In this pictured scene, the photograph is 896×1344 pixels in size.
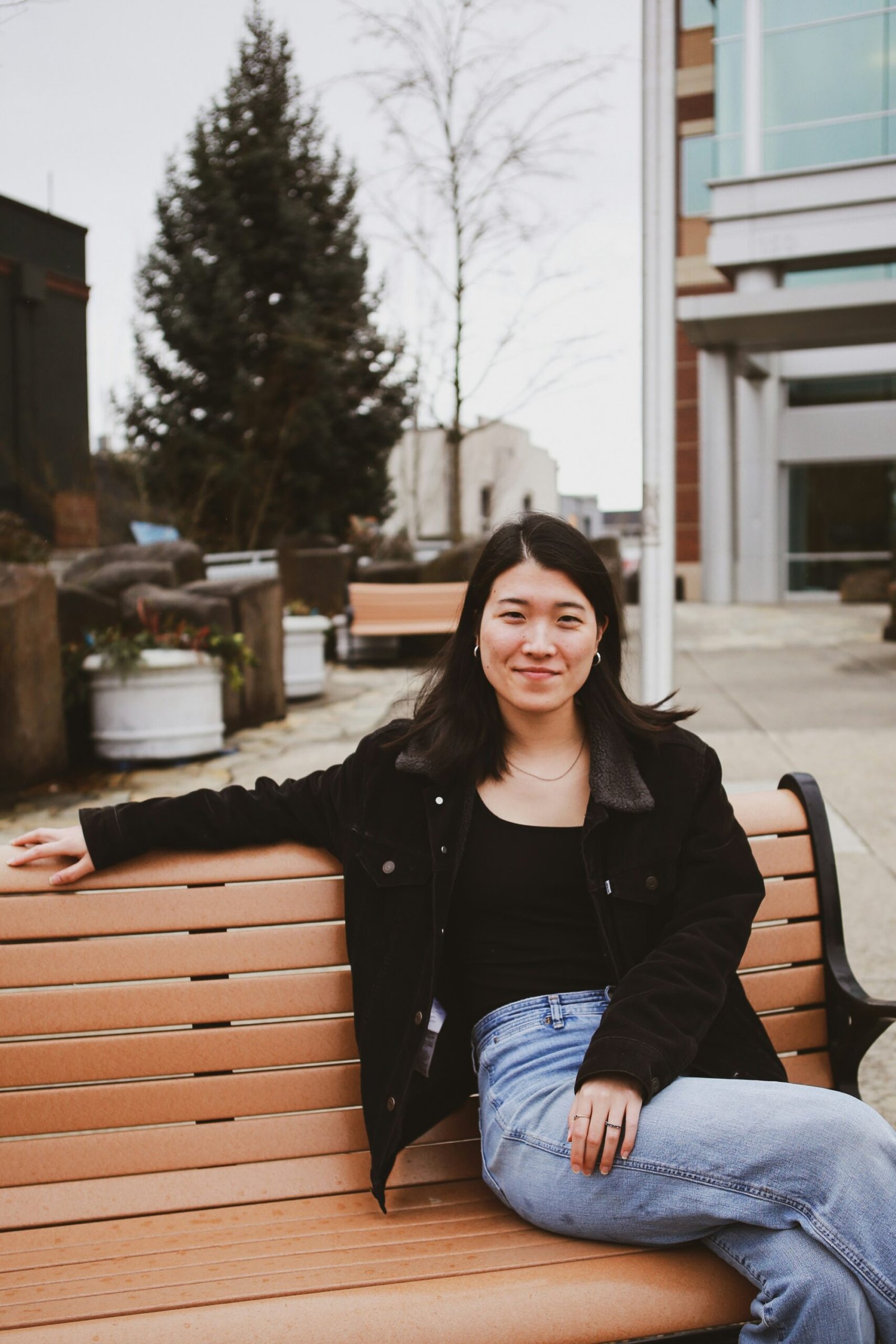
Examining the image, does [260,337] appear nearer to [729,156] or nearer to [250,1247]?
[729,156]

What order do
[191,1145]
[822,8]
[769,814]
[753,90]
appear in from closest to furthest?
[191,1145] → [769,814] → [822,8] → [753,90]

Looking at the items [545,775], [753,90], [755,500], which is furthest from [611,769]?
[755,500]

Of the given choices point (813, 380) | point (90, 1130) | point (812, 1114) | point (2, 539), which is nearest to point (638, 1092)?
point (812, 1114)

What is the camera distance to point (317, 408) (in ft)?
42.2

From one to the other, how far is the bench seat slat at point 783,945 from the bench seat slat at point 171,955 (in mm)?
773

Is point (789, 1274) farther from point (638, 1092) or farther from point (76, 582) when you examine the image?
point (76, 582)

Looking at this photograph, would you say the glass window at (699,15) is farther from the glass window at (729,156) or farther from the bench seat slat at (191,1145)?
the bench seat slat at (191,1145)

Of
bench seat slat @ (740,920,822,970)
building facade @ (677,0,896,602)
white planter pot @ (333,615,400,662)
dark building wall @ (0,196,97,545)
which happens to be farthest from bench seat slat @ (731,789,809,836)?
white planter pot @ (333,615,400,662)

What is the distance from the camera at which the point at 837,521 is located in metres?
21.8

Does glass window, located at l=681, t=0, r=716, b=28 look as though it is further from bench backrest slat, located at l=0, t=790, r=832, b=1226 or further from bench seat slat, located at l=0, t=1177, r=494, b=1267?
bench seat slat, located at l=0, t=1177, r=494, b=1267

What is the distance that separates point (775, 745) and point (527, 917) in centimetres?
569

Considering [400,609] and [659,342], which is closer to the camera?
[659,342]

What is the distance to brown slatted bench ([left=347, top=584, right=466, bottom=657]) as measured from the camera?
475 inches

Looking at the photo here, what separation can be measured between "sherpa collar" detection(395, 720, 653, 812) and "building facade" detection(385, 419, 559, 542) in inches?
17.0
